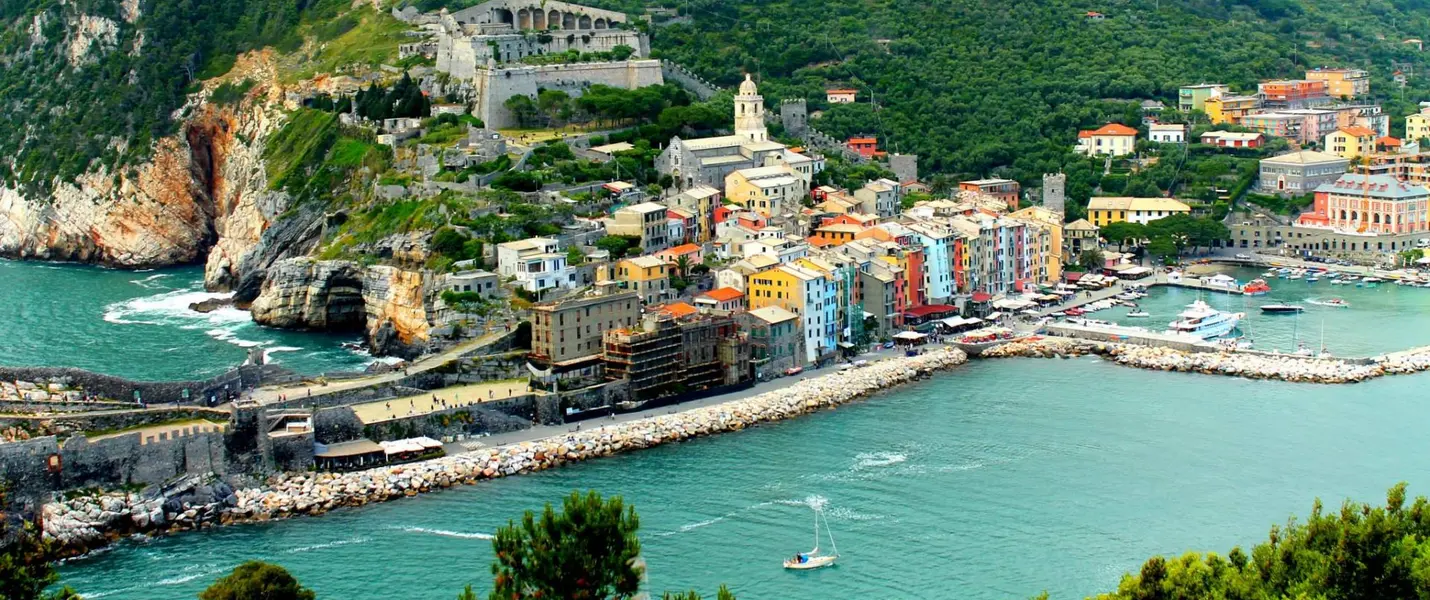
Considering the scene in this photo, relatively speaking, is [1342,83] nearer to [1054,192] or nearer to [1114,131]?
[1114,131]

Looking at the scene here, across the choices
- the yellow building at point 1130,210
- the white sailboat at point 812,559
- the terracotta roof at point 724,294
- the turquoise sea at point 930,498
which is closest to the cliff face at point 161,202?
the terracotta roof at point 724,294

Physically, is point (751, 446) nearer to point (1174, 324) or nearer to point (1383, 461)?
point (1383, 461)

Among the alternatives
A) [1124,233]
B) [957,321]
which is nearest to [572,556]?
[957,321]

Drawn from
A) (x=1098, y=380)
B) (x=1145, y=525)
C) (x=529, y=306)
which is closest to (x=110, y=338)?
(x=529, y=306)

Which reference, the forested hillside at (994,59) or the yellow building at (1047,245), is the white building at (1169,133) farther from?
the yellow building at (1047,245)

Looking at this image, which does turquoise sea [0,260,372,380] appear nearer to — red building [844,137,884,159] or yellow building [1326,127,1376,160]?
red building [844,137,884,159]

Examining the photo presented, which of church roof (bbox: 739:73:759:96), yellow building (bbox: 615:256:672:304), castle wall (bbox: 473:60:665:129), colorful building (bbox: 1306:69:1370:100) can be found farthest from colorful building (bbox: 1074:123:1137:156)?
yellow building (bbox: 615:256:672:304)
